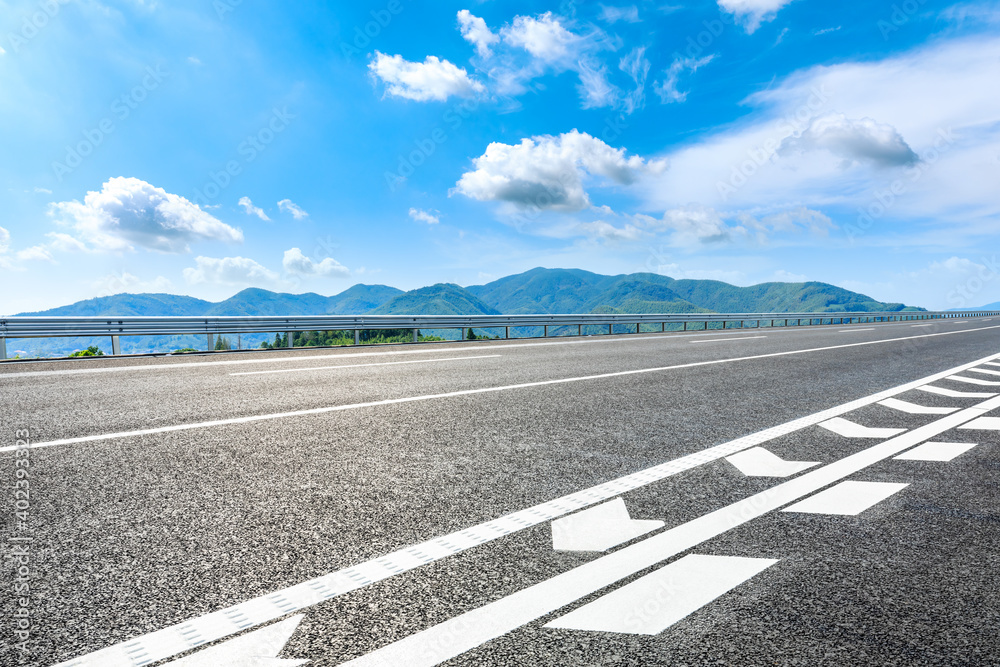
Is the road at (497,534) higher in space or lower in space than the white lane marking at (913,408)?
higher

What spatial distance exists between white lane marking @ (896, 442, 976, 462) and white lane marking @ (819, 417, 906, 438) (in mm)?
376

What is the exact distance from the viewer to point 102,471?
148 inches

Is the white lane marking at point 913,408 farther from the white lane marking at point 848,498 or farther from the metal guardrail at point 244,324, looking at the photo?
the metal guardrail at point 244,324

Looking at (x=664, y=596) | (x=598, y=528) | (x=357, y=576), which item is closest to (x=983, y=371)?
(x=598, y=528)

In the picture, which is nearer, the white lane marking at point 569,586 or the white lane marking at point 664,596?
the white lane marking at point 569,586

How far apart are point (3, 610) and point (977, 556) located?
162 inches

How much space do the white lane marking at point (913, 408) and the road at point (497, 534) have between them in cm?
12

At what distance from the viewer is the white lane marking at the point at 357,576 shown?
1.83 metres

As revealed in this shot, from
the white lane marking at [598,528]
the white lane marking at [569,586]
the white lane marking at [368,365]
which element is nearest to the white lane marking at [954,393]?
the white lane marking at [569,586]

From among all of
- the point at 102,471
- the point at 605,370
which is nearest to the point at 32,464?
the point at 102,471

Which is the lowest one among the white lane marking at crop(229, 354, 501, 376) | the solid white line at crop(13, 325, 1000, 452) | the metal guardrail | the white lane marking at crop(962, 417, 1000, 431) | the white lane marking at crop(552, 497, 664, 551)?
the white lane marking at crop(962, 417, 1000, 431)

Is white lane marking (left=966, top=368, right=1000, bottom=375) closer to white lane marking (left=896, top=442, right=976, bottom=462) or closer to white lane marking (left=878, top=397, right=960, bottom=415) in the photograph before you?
white lane marking (left=878, top=397, right=960, bottom=415)

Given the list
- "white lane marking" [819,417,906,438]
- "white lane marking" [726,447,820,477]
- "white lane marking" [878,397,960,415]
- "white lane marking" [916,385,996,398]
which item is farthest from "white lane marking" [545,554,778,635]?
"white lane marking" [916,385,996,398]

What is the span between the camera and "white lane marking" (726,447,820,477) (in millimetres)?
3851
